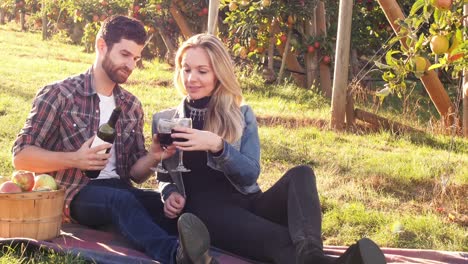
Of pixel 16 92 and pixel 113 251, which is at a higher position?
pixel 113 251

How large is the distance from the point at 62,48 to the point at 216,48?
14.4m

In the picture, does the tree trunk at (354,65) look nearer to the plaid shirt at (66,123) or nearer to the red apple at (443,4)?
the red apple at (443,4)

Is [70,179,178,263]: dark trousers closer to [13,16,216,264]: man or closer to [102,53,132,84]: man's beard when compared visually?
[13,16,216,264]: man

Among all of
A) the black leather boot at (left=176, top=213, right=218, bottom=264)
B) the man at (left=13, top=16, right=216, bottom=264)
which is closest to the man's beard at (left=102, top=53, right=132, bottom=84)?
the man at (left=13, top=16, right=216, bottom=264)

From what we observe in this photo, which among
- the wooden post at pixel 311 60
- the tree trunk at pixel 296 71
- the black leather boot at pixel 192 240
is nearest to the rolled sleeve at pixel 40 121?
the black leather boot at pixel 192 240

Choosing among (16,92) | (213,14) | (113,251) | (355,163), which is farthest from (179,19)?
(113,251)

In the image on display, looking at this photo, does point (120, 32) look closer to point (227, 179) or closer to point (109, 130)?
point (109, 130)

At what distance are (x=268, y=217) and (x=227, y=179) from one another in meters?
0.28

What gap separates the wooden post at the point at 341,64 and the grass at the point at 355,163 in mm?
191

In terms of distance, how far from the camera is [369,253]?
2.76 metres

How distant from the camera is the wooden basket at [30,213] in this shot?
3.31m

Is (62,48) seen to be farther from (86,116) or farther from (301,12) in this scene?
(86,116)

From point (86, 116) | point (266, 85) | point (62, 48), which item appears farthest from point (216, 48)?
point (62, 48)

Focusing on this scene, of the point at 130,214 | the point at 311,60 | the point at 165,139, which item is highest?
the point at 165,139
